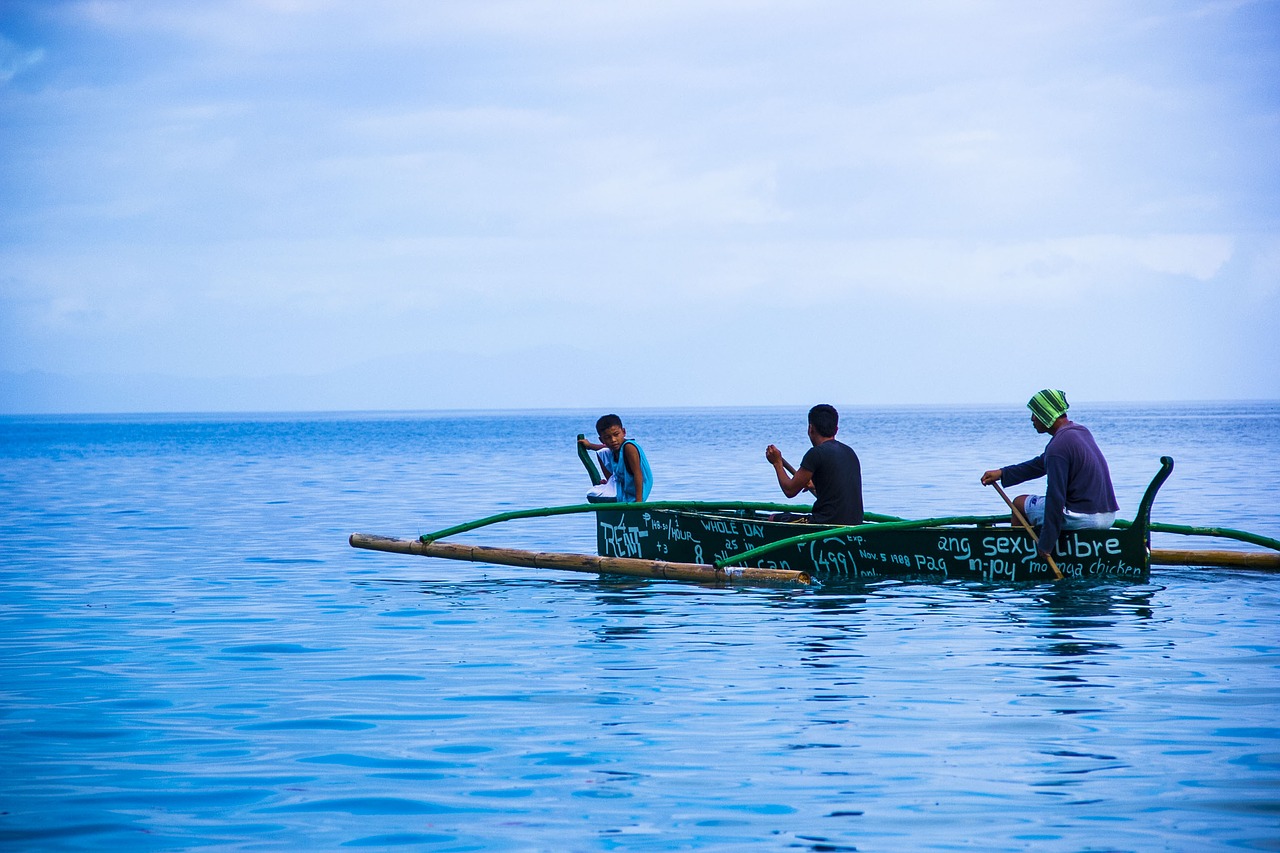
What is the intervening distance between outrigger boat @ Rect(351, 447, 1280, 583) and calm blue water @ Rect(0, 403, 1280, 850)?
267mm

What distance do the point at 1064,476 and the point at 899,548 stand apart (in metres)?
1.99

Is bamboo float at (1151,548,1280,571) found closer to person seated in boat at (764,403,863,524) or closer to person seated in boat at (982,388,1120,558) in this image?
person seated in boat at (982,388,1120,558)

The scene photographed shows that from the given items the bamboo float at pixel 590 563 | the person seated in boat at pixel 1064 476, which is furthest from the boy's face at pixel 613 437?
the person seated in boat at pixel 1064 476

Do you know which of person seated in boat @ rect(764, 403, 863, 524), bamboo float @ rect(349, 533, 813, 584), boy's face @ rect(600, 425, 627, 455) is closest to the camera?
bamboo float @ rect(349, 533, 813, 584)

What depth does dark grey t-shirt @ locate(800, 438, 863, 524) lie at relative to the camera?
537 inches

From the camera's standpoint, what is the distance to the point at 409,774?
22.3ft

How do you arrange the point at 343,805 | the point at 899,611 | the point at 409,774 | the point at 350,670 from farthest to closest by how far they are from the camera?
the point at 899,611
the point at 350,670
the point at 409,774
the point at 343,805

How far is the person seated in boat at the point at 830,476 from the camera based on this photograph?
44.3ft

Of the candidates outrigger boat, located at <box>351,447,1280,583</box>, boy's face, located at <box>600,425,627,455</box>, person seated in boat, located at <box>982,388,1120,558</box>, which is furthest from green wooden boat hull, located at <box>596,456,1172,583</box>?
boy's face, located at <box>600,425,627,455</box>

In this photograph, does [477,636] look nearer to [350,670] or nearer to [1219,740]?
[350,670]

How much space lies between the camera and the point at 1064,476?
12.1m

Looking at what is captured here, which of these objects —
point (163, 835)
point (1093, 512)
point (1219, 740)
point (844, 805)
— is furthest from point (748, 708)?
point (1093, 512)

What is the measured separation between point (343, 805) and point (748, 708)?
2755mm

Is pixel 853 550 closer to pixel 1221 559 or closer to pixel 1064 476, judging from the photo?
pixel 1064 476
